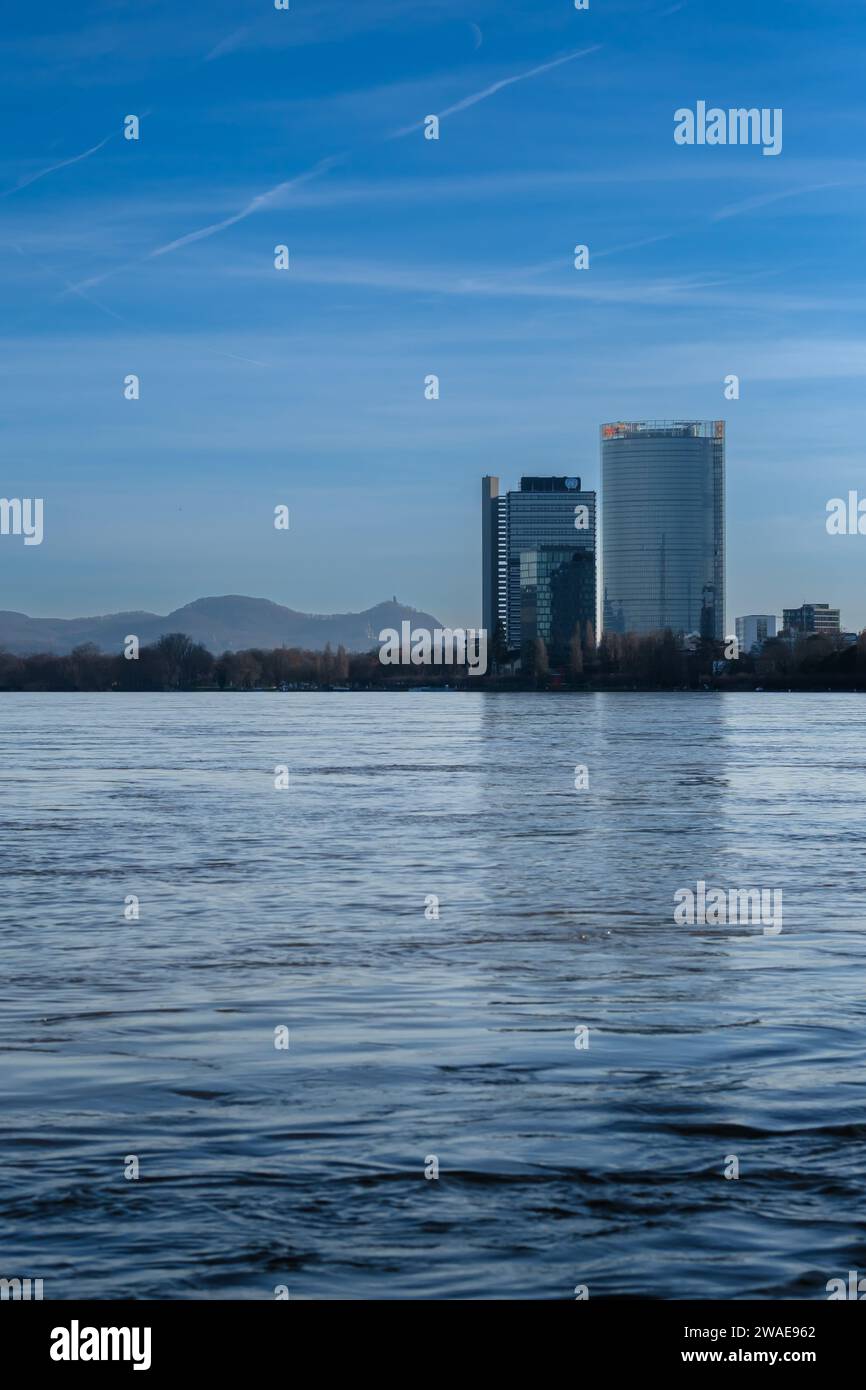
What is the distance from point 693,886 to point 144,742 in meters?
63.5

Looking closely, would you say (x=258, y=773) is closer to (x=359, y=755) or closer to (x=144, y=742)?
(x=359, y=755)

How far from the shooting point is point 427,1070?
42.3ft

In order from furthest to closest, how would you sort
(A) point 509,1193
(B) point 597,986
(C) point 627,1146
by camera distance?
(B) point 597,986 < (C) point 627,1146 < (A) point 509,1193

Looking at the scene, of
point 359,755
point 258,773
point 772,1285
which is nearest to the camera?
point 772,1285

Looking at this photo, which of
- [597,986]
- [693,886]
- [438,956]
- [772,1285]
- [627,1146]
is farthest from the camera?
[693,886]

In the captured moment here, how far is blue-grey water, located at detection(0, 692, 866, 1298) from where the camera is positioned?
8.92 metres

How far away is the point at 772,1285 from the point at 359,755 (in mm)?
64576

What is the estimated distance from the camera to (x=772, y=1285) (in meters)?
8.42

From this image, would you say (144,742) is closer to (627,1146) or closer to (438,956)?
(438,956)

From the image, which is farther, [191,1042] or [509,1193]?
[191,1042]

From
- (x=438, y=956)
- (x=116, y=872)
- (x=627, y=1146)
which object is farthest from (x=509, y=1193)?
(x=116, y=872)

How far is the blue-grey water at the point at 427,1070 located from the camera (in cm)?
892

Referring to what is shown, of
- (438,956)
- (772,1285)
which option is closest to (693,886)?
(438,956)
